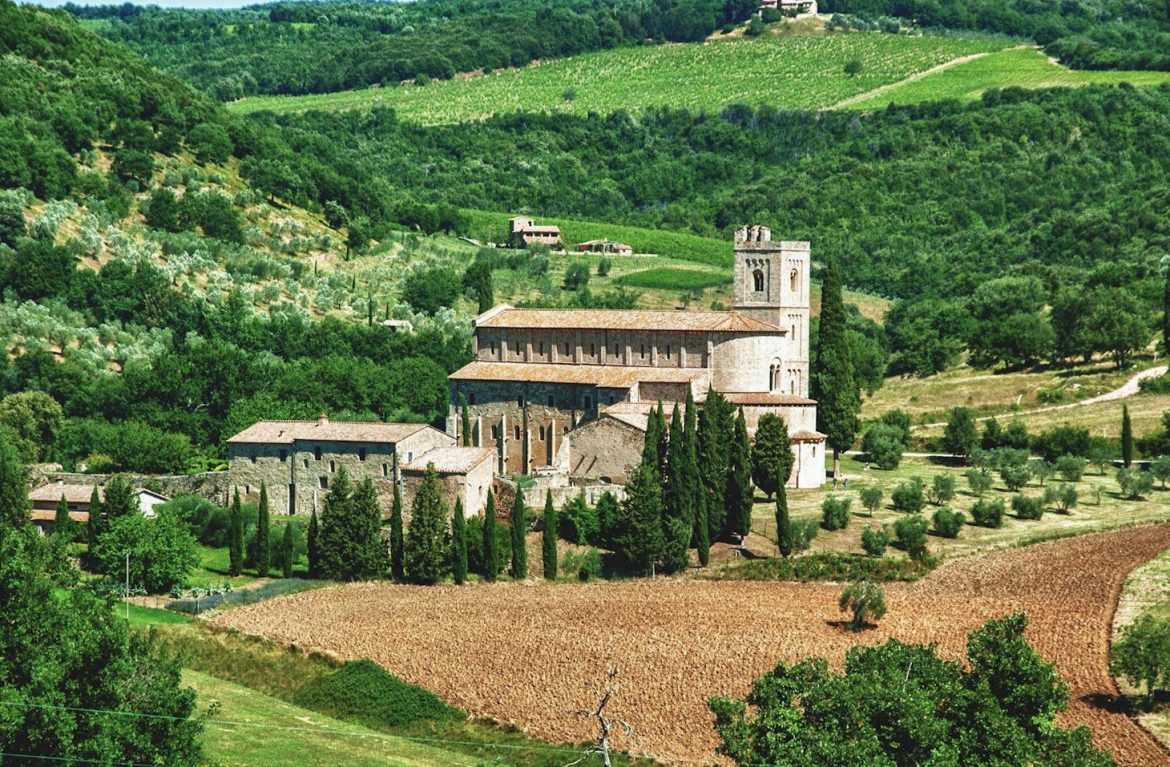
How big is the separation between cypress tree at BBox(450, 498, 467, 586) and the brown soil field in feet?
5.10

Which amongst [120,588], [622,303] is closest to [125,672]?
[120,588]

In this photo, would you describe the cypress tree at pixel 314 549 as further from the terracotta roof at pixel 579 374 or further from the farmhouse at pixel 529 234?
the farmhouse at pixel 529 234

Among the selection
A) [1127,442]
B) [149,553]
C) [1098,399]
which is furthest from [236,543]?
[1098,399]

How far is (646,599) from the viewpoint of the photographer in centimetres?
5881

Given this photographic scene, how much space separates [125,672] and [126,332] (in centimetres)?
6087

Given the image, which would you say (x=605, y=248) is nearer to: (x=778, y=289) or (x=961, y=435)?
(x=961, y=435)

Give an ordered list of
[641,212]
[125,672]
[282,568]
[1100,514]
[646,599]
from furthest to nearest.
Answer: [641,212], [1100,514], [282,568], [646,599], [125,672]

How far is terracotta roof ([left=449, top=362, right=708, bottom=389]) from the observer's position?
247 ft

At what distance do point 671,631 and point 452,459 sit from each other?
15560mm

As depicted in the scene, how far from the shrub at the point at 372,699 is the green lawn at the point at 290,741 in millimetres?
665

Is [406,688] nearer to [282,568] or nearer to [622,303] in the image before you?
[282,568]

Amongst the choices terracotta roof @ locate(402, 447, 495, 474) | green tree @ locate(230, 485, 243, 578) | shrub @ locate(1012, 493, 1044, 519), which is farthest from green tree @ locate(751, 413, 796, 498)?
green tree @ locate(230, 485, 243, 578)

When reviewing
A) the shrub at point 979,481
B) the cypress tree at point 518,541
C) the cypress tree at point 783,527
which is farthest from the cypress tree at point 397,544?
the shrub at point 979,481

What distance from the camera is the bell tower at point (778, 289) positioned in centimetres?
7831
